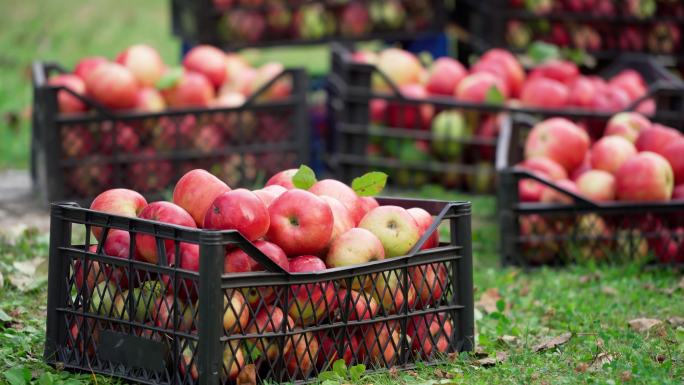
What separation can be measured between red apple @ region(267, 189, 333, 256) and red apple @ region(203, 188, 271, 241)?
0.26ft

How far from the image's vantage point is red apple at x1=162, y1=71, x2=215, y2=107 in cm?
588

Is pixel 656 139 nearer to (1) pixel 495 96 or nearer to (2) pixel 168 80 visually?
(1) pixel 495 96

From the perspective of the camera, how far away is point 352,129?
629 cm

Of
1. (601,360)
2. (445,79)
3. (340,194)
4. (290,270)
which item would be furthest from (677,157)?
(290,270)

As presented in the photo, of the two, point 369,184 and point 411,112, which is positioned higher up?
point 411,112

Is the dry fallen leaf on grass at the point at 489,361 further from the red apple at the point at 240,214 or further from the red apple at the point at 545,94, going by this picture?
the red apple at the point at 545,94

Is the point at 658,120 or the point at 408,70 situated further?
the point at 408,70

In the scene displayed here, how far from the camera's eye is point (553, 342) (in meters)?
3.41

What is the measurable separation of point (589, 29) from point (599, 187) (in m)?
3.04

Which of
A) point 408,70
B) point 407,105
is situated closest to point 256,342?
point 407,105

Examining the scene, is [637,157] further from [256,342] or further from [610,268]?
[256,342]

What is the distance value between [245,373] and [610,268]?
7.45ft

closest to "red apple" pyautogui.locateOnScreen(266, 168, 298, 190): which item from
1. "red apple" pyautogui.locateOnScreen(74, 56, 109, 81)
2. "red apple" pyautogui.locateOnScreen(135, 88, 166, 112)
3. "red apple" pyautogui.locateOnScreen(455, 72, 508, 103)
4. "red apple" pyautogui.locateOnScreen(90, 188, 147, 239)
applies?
"red apple" pyautogui.locateOnScreen(90, 188, 147, 239)

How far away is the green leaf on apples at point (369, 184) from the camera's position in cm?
325
